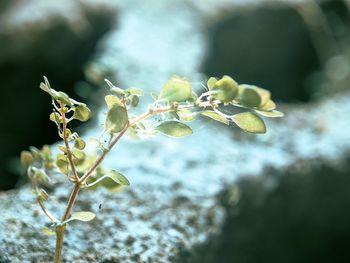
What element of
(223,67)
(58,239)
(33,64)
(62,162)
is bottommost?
(58,239)

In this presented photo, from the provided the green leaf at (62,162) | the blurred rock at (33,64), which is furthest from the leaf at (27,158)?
the blurred rock at (33,64)

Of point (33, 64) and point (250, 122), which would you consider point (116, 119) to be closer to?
point (250, 122)

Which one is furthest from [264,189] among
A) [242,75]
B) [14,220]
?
[242,75]

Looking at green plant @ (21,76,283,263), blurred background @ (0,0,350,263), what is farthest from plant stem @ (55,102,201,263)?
blurred background @ (0,0,350,263)

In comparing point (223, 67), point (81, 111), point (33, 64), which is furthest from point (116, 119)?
point (223, 67)

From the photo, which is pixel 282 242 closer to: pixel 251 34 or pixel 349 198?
pixel 349 198
